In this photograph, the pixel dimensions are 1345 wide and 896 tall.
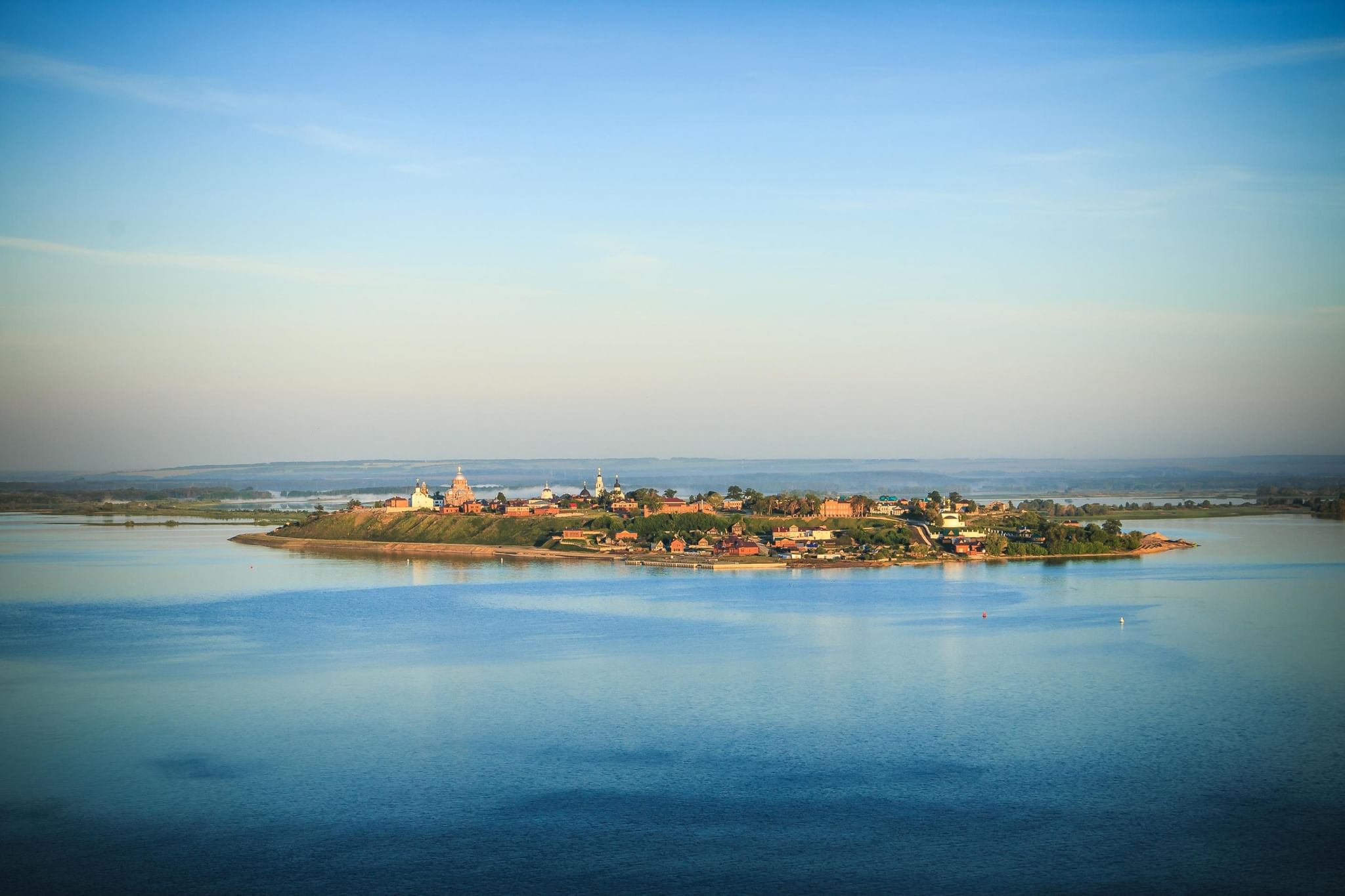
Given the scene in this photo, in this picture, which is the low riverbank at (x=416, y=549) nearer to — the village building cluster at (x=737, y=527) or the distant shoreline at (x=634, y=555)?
the distant shoreline at (x=634, y=555)

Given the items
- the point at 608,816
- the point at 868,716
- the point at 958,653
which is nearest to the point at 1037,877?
the point at 608,816

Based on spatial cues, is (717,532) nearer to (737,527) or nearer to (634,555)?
(737,527)

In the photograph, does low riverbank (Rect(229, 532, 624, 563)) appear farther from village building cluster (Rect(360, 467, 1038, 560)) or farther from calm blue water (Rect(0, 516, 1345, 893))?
calm blue water (Rect(0, 516, 1345, 893))

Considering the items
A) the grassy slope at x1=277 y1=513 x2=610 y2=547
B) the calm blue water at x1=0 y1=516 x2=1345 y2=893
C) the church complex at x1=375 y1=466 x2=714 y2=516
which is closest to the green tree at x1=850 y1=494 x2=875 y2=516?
the church complex at x1=375 y1=466 x2=714 y2=516

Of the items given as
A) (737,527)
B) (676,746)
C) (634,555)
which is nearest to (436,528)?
(634,555)

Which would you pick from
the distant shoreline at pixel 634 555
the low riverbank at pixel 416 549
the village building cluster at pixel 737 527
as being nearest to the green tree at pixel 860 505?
the village building cluster at pixel 737 527

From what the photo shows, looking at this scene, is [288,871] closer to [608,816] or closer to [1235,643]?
[608,816]
